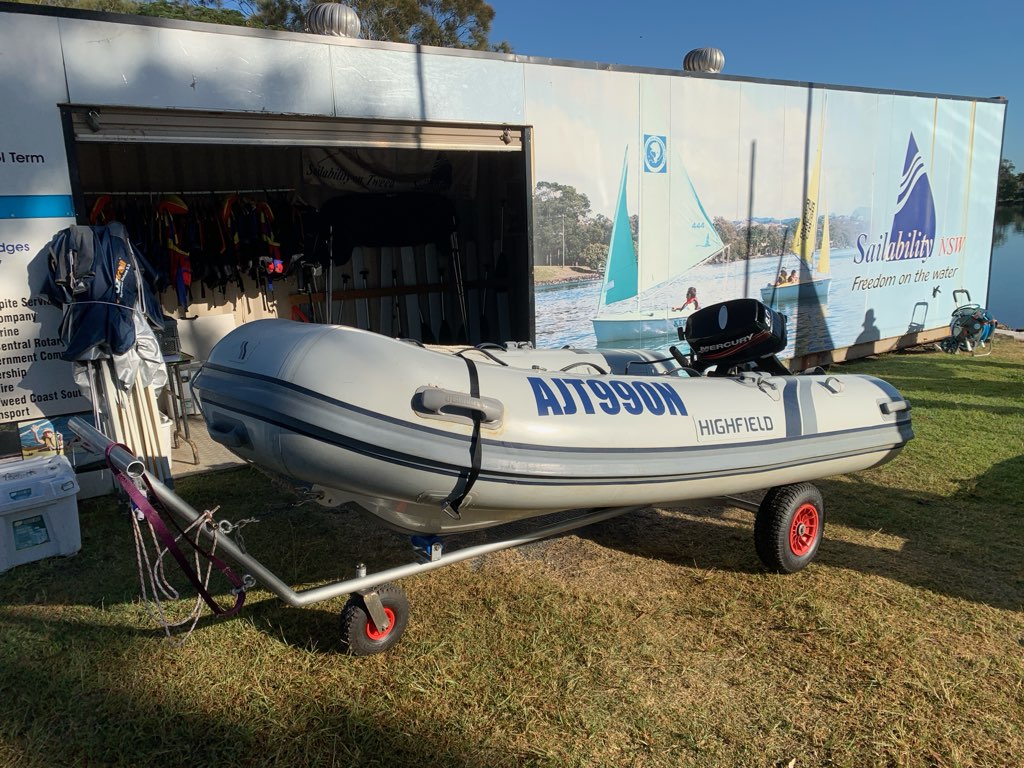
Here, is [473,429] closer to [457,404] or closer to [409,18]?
[457,404]

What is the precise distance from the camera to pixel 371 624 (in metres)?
2.67

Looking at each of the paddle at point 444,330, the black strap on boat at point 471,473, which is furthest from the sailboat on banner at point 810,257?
the black strap on boat at point 471,473

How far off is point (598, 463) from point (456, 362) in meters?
0.65

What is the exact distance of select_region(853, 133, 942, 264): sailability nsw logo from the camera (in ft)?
28.1

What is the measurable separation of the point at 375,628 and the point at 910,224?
8.68 m

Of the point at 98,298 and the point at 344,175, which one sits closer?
the point at 98,298

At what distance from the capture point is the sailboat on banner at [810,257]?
763 cm

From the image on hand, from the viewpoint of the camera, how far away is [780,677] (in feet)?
8.44

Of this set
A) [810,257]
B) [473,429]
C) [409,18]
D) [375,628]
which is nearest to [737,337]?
[473,429]

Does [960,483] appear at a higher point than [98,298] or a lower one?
lower

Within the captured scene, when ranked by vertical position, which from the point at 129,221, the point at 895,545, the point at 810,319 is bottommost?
the point at 895,545

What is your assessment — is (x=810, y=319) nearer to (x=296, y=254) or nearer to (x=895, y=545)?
(x=895, y=545)

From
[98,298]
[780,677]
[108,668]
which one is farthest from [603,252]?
[108,668]

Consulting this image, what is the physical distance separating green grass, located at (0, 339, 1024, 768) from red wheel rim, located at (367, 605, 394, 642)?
9 cm
